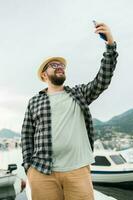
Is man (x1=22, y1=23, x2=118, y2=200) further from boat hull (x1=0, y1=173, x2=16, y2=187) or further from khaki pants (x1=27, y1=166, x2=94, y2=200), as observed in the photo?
boat hull (x1=0, y1=173, x2=16, y2=187)

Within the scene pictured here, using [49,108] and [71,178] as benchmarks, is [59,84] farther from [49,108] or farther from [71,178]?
[71,178]

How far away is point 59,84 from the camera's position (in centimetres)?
482

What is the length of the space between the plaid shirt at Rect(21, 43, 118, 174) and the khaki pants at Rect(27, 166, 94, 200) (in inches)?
3.8

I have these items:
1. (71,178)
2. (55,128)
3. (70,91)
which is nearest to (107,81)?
(70,91)

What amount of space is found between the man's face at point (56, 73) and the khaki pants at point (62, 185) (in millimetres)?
940

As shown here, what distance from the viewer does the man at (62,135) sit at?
14.6 feet

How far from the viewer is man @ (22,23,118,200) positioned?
4445mm

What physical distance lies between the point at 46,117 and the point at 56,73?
488 millimetres

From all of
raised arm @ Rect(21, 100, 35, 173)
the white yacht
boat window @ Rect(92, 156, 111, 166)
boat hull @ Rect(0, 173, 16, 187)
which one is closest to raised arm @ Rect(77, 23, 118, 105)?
raised arm @ Rect(21, 100, 35, 173)

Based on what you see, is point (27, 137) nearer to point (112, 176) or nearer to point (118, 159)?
point (112, 176)

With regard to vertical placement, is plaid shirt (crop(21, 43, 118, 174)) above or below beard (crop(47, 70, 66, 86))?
below

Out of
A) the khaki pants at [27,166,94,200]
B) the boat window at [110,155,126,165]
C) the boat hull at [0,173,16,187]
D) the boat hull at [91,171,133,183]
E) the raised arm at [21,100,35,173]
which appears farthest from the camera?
the boat window at [110,155,126,165]

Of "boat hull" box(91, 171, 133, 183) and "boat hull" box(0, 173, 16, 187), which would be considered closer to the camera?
"boat hull" box(0, 173, 16, 187)

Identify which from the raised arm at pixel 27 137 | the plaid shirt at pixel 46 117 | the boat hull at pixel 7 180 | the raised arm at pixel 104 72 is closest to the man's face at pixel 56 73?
the plaid shirt at pixel 46 117
